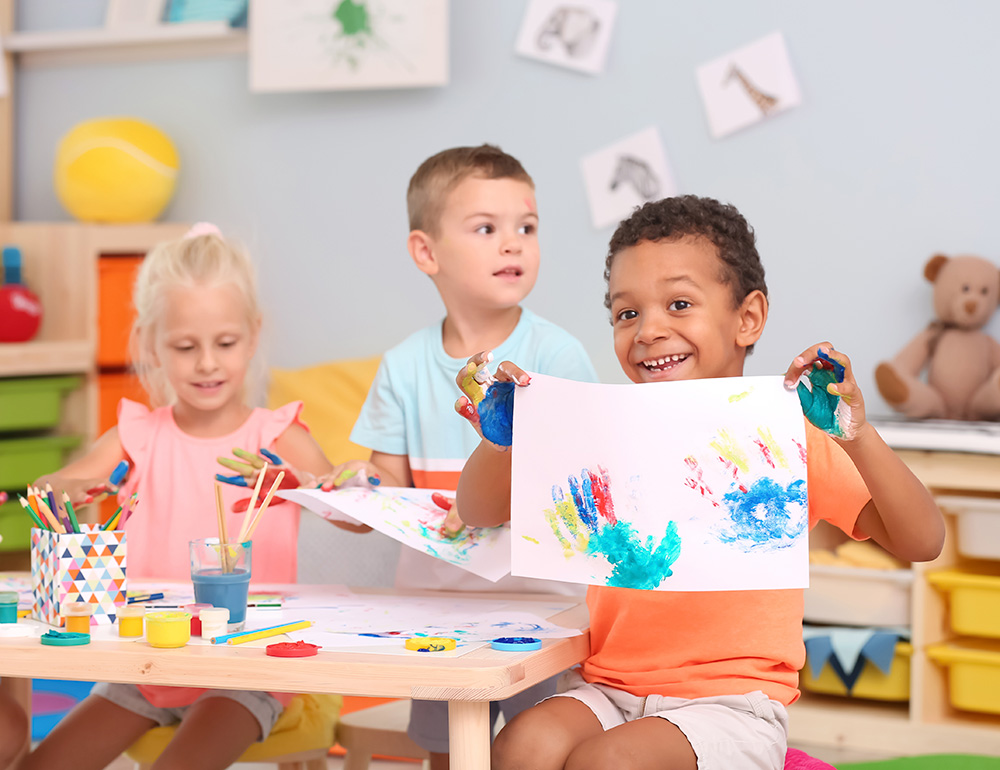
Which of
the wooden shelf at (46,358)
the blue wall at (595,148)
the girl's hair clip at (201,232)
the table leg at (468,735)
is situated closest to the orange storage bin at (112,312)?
the wooden shelf at (46,358)

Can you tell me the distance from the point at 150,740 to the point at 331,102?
1.61 m

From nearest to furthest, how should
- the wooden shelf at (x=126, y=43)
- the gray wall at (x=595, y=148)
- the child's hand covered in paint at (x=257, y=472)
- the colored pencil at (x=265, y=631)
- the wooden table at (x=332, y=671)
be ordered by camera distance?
the wooden table at (x=332, y=671) < the colored pencil at (x=265, y=631) < the child's hand covered in paint at (x=257, y=472) < the gray wall at (x=595, y=148) < the wooden shelf at (x=126, y=43)

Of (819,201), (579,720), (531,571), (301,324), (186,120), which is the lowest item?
(579,720)

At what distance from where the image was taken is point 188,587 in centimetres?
115

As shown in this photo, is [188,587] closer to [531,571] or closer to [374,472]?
[374,472]

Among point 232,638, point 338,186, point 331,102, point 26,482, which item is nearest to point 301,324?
point 338,186

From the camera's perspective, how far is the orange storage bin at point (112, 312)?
2.44 meters

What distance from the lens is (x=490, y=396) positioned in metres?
0.97

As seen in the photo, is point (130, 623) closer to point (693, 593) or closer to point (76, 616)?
point (76, 616)

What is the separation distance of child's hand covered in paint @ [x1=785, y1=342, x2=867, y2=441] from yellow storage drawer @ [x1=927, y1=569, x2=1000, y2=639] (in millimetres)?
1062

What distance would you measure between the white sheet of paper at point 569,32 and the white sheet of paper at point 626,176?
0.55ft

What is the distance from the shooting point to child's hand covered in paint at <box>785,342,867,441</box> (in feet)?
2.82

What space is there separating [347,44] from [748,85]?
0.84 meters

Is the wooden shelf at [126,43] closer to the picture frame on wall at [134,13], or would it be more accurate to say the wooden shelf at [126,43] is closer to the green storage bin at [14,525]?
the picture frame on wall at [134,13]
